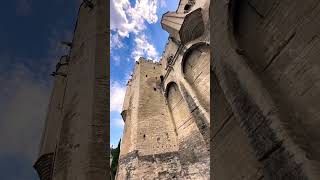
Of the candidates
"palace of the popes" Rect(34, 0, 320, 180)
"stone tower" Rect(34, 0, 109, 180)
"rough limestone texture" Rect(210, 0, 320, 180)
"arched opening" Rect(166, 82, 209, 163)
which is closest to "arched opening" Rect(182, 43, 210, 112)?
"arched opening" Rect(166, 82, 209, 163)

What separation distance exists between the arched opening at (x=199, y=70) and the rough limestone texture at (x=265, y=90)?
8674 mm

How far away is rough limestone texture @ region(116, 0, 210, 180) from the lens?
44.7 feet

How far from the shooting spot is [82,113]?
11.6 ft

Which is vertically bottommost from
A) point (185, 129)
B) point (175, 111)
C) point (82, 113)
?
point (82, 113)

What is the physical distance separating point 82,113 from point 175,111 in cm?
1367

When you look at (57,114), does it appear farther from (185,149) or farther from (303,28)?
(185,149)

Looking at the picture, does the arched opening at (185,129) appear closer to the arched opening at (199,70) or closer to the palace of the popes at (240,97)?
the arched opening at (199,70)

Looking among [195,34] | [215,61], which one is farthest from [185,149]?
[215,61]

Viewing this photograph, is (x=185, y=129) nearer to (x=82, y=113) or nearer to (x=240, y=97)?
(x=240, y=97)

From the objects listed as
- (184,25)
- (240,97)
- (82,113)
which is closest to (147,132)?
(184,25)

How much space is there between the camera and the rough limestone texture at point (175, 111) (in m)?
13.6

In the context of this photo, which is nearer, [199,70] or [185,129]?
[199,70]

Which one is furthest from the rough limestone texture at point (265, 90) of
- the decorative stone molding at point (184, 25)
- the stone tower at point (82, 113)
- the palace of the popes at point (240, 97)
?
the decorative stone molding at point (184, 25)

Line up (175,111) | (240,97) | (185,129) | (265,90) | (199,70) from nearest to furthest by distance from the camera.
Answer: (265,90), (240,97), (199,70), (185,129), (175,111)
